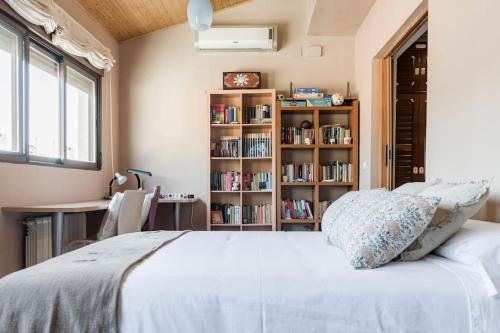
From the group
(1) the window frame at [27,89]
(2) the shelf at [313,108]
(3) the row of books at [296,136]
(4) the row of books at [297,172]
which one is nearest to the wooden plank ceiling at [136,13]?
(1) the window frame at [27,89]

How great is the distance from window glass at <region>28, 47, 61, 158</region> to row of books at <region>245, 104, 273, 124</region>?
79.8 inches

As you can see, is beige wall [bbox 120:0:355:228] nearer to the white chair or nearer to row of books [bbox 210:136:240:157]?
row of books [bbox 210:136:240:157]

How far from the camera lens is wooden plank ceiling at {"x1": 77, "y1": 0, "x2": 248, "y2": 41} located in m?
3.50

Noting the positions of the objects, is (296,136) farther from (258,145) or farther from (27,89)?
(27,89)

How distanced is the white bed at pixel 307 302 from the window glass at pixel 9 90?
6.68 feet

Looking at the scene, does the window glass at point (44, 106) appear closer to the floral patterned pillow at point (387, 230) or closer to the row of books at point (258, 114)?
the row of books at point (258, 114)

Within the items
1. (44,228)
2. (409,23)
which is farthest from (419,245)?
(44,228)

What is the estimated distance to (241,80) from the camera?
163 inches

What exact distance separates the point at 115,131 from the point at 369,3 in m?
3.25

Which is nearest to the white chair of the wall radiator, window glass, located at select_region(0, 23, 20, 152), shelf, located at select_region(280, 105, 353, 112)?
the wall radiator

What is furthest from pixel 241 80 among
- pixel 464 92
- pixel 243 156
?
pixel 464 92

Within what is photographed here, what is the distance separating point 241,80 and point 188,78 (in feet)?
2.32

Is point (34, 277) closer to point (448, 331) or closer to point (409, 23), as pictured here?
point (448, 331)

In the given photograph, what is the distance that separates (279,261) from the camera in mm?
1335
